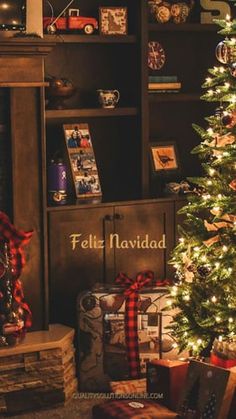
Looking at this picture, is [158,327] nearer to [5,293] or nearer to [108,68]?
[5,293]

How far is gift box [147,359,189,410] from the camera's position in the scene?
4504mm

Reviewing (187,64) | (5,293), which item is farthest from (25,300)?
(187,64)

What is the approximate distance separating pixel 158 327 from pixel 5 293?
823 mm

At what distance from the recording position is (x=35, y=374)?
188 inches

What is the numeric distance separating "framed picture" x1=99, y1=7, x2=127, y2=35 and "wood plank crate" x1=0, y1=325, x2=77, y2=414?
1672mm

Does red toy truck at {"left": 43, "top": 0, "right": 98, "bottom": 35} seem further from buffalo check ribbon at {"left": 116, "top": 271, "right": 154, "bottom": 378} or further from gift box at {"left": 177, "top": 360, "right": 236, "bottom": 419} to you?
gift box at {"left": 177, "top": 360, "right": 236, "bottom": 419}

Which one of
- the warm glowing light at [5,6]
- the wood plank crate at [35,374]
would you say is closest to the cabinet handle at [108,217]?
the wood plank crate at [35,374]

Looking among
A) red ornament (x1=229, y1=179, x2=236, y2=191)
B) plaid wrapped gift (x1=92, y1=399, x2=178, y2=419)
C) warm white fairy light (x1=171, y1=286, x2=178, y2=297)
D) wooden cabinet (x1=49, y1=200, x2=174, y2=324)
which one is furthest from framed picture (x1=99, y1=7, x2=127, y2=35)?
plaid wrapped gift (x1=92, y1=399, x2=178, y2=419)

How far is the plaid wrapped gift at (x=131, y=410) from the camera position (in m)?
4.27

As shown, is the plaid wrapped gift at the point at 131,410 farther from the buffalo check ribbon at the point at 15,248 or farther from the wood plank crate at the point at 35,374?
the buffalo check ribbon at the point at 15,248

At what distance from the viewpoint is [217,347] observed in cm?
446

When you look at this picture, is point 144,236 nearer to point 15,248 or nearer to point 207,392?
point 15,248

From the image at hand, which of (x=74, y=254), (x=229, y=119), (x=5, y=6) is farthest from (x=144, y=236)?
(x=5, y=6)

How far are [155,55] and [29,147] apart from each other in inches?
44.4
